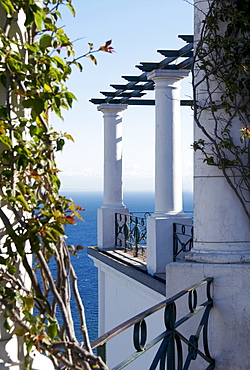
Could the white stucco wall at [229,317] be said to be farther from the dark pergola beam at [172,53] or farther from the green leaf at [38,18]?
the dark pergola beam at [172,53]

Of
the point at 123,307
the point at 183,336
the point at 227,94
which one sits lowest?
the point at 123,307

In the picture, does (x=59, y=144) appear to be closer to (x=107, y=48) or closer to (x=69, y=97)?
(x=69, y=97)

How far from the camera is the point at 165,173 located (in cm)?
1074

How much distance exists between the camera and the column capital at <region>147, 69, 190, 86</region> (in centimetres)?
1027

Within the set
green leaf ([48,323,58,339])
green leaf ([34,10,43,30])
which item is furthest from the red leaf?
green leaf ([48,323,58,339])

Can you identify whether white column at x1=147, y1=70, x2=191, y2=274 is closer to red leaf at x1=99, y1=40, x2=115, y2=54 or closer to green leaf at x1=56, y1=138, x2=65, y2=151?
red leaf at x1=99, y1=40, x2=115, y2=54

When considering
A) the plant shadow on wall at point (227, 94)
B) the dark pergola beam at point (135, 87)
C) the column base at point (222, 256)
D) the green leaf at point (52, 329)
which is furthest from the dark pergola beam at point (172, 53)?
the green leaf at point (52, 329)

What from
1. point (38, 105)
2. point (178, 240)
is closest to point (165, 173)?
point (178, 240)

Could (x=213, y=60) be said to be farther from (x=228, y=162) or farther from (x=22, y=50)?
(x=22, y=50)

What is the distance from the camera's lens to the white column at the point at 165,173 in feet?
34.6

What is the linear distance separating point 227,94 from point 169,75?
524cm

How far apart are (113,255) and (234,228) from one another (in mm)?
7909

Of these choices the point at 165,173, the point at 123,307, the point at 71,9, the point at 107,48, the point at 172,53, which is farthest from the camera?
the point at 123,307

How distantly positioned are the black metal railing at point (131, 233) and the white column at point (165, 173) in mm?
855
